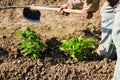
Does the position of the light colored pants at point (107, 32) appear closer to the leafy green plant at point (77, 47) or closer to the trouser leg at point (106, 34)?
the trouser leg at point (106, 34)

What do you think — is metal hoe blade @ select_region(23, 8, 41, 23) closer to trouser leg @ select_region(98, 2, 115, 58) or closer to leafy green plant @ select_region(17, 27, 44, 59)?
leafy green plant @ select_region(17, 27, 44, 59)

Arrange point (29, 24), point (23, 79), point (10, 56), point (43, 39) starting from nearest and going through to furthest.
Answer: point (23, 79)
point (10, 56)
point (43, 39)
point (29, 24)

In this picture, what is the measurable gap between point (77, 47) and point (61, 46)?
0.76 feet

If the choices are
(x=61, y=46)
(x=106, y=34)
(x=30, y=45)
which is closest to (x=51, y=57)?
(x=61, y=46)

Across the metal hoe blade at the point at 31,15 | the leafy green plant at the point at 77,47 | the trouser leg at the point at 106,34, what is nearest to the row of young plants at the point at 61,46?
the leafy green plant at the point at 77,47

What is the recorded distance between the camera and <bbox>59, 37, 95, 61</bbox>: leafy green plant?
4641 millimetres

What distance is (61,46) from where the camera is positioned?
15.5 ft

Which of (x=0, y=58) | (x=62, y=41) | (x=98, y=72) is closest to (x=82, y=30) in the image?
(x=62, y=41)

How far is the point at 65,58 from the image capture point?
15.6ft

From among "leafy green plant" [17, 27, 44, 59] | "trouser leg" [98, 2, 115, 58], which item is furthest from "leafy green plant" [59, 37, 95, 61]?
"leafy green plant" [17, 27, 44, 59]

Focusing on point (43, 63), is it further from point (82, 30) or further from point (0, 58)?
point (82, 30)

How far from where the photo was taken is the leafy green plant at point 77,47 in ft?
15.2

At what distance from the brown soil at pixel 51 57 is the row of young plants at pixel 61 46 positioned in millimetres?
83

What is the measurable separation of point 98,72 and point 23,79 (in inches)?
37.3
